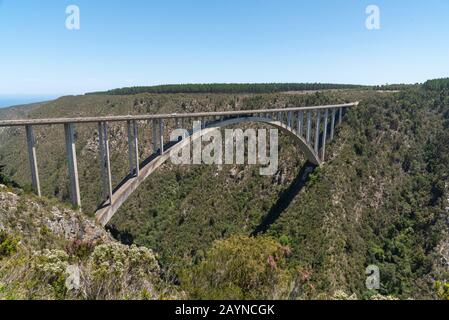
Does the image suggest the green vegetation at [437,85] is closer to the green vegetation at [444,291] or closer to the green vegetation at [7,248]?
the green vegetation at [444,291]

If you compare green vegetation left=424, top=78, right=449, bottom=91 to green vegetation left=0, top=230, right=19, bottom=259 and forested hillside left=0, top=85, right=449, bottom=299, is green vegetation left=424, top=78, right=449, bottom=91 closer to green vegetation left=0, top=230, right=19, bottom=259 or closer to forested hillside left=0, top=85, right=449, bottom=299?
forested hillside left=0, top=85, right=449, bottom=299

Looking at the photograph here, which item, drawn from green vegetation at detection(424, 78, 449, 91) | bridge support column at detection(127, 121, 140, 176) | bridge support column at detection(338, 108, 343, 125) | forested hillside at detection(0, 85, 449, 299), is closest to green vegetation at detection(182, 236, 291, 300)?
bridge support column at detection(127, 121, 140, 176)

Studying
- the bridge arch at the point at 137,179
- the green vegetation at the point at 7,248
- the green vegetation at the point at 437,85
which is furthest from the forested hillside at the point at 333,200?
the green vegetation at the point at 7,248

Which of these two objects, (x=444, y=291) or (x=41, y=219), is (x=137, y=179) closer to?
(x=41, y=219)

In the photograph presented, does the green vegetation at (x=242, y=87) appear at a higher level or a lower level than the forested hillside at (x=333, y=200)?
higher
